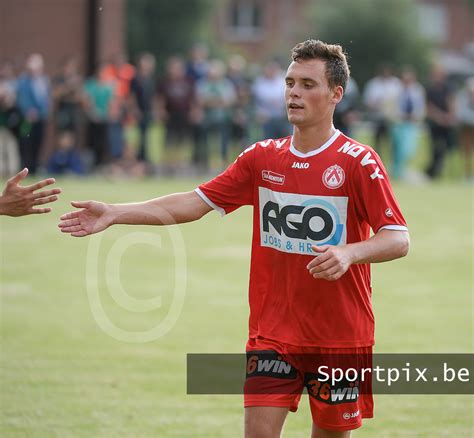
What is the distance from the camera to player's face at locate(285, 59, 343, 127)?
19.0ft

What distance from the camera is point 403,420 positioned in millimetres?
8305

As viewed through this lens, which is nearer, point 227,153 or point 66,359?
point 66,359

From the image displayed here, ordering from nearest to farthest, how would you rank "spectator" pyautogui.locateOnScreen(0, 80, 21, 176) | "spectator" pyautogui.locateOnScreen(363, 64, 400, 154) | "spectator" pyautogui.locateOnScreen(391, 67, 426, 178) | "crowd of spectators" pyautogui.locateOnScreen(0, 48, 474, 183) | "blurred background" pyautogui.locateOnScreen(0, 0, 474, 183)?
"spectator" pyautogui.locateOnScreen(0, 80, 21, 176) → "crowd of spectators" pyautogui.locateOnScreen(0, 48, 474, 183) → "blurred background" pyautogui.locateOnScreen(0, 0, 474, 183) → "spectator" pyautogui.locateOnScreen(391, 67, 426, 178) → "spectator" pyautogui.locateOnScreen(363, 64, 400, 154)

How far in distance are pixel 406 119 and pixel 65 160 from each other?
7697 mm

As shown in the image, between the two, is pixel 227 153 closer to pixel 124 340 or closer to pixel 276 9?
pixel 124 340

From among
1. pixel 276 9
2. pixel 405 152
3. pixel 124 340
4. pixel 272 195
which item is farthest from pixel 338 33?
pixel 272 195

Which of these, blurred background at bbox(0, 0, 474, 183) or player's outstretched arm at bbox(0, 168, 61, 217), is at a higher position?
player's outstretched arm at bbox(0, 168, 61, 217)

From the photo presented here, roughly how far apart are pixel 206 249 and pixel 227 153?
9269 millimetres

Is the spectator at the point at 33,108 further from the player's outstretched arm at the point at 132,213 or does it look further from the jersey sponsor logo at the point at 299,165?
the jersey sponsor logo at the point at 299,165

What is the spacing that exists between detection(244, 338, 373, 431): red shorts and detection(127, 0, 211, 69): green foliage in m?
55.9

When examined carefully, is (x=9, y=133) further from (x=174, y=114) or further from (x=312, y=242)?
(x=312, y=242)

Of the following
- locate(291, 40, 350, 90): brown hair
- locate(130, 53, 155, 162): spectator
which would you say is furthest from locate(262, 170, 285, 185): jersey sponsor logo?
locate(130, 53, 155, 162): spectator

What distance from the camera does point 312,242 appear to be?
581 cm

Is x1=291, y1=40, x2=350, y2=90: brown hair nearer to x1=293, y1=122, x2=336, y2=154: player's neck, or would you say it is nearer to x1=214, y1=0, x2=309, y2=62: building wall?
x1=293, y1=122, x2=336, y2=154: player's neck
